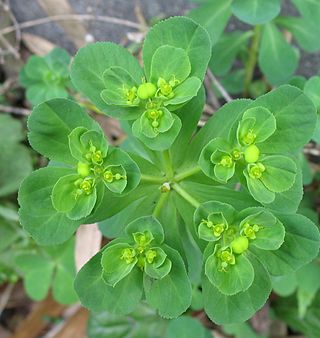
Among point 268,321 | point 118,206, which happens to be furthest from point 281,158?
point 268,321

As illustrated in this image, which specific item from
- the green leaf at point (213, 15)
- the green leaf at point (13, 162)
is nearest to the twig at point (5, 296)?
the green leaf at point (13, 162)

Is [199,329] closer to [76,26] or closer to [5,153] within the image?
[5,153]

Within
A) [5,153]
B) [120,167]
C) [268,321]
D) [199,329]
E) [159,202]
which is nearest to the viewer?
[120,167]

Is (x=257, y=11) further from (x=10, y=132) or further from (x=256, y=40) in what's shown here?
(x=10, y=132)

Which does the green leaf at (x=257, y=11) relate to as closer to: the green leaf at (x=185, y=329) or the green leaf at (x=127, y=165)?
the green leaf at (x=127, y=165)

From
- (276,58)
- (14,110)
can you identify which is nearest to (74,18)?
(14,110)

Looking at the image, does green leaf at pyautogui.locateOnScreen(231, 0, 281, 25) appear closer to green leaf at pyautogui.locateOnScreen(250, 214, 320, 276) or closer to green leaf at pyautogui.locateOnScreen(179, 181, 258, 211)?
green leaf at pyautogui.locateOnScreen(179, 181, 258, 211)
